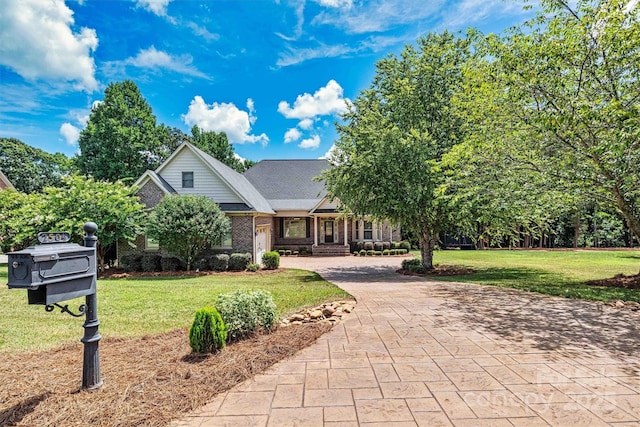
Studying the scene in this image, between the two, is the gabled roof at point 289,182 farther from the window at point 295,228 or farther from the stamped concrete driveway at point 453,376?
the stamped concrete driveway at point 453,376

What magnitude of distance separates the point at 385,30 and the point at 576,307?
10099 millimetres

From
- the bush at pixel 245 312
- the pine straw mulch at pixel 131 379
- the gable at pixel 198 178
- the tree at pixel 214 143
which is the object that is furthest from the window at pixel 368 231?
the tree at pixel 214 143

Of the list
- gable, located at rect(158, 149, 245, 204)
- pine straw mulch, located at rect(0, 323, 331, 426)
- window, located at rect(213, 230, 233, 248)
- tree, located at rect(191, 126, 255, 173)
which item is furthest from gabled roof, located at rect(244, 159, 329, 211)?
pine straw mulch, located at rect(0, 323, 331, 426)

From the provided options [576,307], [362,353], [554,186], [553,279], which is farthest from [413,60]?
[362,353]

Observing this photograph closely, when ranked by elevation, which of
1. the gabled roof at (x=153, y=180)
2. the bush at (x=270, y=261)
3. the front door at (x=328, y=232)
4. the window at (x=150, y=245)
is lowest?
the bush at (x=270, y=261)

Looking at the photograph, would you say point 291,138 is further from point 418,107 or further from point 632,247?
point 632,247

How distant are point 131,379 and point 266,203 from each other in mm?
19747

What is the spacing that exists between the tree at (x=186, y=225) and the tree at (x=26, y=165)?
36101 millimetres

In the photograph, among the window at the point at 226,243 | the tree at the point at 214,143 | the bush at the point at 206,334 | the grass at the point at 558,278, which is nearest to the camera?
the bush at the point at 206,334

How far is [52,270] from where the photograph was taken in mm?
2996

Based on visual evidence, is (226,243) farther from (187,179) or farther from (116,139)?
(116,139)

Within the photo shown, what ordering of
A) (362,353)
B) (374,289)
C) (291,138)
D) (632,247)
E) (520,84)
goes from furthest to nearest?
(291,138) < (632,247) < (374,289) < (520,84) < (362,353)

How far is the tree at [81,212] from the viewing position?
46.6 ft

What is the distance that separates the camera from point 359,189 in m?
13.5
